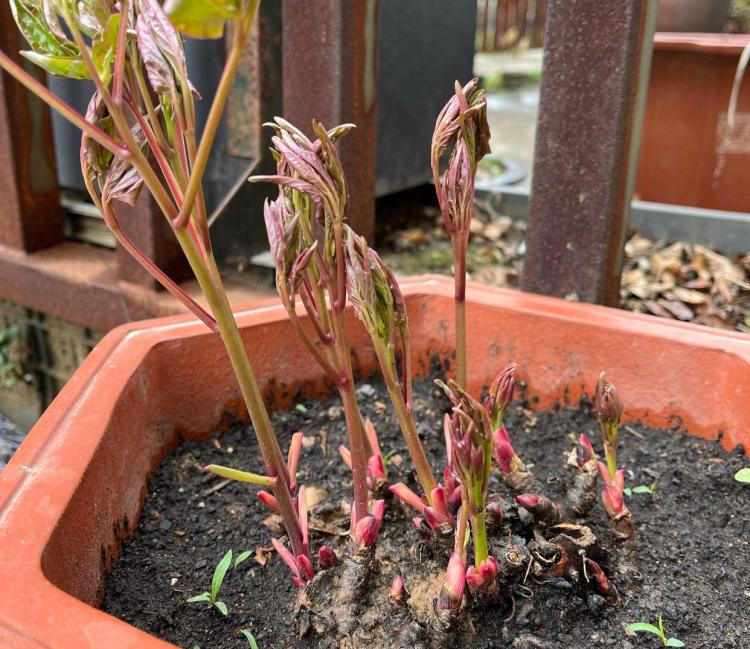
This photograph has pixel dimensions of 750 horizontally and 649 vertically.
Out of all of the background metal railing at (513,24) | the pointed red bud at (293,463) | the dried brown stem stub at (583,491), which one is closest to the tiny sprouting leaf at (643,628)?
the dried brown stem stub at (583,491)

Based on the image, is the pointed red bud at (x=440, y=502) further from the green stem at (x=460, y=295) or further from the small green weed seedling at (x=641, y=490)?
the small green weed seedling at (x=641, y=490)

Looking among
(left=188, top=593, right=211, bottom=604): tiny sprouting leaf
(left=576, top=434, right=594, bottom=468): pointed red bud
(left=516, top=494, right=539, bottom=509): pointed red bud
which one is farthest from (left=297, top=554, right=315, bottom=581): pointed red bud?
Result: (left=576, top=434, right=594, bottom=468): pointed red bud

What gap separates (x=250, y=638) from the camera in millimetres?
691

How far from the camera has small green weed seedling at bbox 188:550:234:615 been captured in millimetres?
733

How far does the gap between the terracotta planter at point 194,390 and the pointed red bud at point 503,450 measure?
31 cm

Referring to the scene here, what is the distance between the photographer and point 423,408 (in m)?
1.10

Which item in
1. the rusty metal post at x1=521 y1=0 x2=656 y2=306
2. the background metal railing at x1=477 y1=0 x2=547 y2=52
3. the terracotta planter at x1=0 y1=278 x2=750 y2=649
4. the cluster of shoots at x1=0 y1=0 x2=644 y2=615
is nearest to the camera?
the cluster of shoots at x1=0 y1=0 x2=644 y2=615

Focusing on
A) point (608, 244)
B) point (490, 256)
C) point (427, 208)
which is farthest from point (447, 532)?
point (427, 208)

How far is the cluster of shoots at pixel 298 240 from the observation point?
0.52 metres

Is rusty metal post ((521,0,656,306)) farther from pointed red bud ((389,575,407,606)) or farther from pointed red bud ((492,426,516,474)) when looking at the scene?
pointed red bud ((389,575,407,606))

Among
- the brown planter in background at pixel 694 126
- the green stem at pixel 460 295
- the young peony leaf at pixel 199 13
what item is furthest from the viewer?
the brown planter in background at pixel 694 126

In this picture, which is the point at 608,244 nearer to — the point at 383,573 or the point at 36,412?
the point at 383,573

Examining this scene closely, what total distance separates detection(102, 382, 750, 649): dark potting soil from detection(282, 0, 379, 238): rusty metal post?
505mm

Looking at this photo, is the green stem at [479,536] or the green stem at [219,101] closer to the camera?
the green stem at [219,101]
